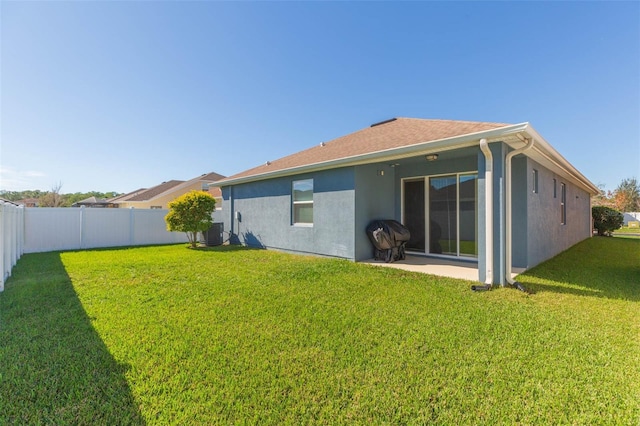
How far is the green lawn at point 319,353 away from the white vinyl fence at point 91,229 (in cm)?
678

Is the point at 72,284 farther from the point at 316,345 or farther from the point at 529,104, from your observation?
the point at 529,104

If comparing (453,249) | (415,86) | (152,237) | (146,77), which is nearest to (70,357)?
(453,249)

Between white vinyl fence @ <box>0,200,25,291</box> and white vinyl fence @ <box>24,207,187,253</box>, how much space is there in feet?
1.85

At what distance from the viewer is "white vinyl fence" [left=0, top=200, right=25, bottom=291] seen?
5117 mm

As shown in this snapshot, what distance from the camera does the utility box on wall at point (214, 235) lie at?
1177 cm

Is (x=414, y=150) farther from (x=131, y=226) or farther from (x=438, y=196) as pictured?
(x=131, y=226)

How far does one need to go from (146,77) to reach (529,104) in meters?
15.2

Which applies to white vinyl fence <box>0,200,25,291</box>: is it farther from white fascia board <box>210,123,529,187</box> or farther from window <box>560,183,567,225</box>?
window <box>560,183,567,225</box>

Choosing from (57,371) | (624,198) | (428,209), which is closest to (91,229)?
(57,371)

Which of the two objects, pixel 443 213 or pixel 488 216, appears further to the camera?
pixel 443 213

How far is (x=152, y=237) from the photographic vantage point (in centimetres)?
1253

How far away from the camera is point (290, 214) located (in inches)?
368

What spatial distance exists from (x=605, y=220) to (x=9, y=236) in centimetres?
2823

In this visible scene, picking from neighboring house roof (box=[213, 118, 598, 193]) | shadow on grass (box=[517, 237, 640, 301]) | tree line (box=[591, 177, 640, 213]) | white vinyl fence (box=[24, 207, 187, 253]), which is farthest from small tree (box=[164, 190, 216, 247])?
tree line (box=[591, 177, 640, 213])
